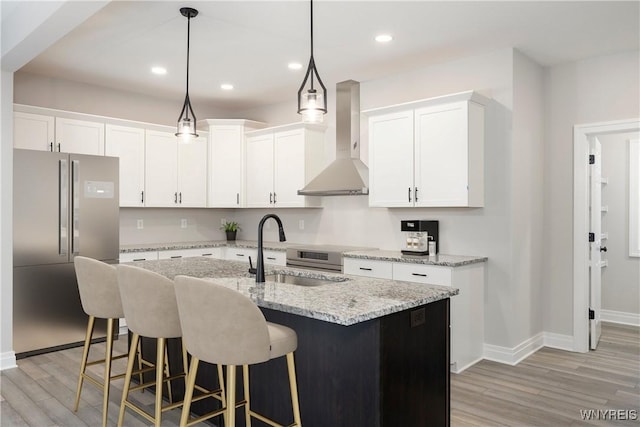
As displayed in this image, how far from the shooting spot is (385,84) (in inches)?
196

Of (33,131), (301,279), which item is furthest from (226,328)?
(33,131)

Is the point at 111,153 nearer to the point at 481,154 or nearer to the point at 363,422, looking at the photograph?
the point at 481,154

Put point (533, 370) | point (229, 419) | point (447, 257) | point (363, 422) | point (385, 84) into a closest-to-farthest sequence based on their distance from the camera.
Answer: point (229, 419)
point (363, 422)
point (533, 370)
point (447, 257)
point (385, 84)

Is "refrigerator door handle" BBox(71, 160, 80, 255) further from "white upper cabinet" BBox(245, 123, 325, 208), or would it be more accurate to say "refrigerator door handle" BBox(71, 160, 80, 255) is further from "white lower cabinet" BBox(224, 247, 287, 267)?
"white upper cabinet" BBox(245, 123, 325, 208)

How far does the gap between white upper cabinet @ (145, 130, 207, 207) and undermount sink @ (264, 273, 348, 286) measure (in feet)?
9.96

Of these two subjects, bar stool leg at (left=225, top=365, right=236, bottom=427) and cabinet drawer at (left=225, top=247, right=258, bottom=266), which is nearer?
bar stool leg at (left=225, top=365, right=236, bottom=427)

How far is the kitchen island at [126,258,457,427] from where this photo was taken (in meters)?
1.97

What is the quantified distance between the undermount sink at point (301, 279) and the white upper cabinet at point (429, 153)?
175cm

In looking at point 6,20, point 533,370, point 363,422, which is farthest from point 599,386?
point 6,20

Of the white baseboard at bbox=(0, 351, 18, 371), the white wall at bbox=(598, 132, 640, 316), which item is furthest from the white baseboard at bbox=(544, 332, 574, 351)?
the white baseboard at bbox=(0, 351, 18, 371)

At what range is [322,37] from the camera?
3.85 metres

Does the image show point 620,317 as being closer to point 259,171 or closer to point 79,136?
point 259,171

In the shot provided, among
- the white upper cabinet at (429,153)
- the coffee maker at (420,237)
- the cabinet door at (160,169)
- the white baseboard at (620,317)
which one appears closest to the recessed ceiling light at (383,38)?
the white upper cabinet at (429,153)

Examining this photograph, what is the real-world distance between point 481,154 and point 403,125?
740 millimetres
